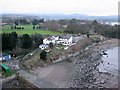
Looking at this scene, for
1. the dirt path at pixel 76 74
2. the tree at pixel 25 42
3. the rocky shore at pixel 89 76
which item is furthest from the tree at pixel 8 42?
the rocky shore at pixel 89 76

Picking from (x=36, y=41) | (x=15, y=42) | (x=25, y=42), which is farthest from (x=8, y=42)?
(x=36, y=41)

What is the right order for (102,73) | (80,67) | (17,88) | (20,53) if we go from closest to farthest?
1. (17,88)
2. (102,73)
3. (80,67)
4. (20,53)

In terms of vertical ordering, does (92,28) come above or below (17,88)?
above

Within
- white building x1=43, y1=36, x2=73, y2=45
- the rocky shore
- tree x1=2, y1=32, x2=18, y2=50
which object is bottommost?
the rocky shore

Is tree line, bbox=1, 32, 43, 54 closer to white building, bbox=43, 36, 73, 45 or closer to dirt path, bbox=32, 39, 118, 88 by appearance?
white building, bbox=43, 36, 73, 45

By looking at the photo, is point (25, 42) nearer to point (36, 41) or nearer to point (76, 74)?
point (36, 41)

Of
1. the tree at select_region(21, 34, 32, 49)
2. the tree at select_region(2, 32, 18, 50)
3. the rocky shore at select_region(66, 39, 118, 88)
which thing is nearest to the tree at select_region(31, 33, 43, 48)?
the tree at select_region(21, 34, 32, 49)

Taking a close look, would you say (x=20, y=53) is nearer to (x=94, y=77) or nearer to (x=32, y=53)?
(x=32, y=53)

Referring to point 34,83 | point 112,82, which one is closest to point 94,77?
point 112,82

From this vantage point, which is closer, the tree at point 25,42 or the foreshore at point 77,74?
the foreshore at point 77,74

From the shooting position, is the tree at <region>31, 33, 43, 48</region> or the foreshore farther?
the tree at <region>31, 33, 43, 48</region>

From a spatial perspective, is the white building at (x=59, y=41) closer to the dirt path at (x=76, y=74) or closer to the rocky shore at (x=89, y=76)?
the rocky shore at (x=89, y=76)
